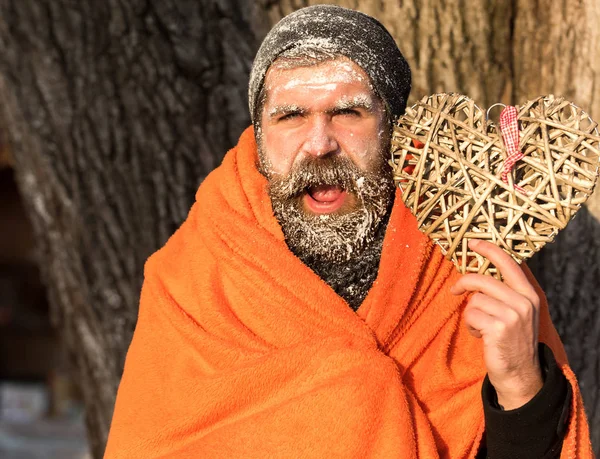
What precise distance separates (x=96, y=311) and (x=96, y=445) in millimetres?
Result: 600

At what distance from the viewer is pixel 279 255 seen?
2.34m

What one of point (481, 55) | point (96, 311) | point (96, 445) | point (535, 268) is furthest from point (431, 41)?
point (96, 445)

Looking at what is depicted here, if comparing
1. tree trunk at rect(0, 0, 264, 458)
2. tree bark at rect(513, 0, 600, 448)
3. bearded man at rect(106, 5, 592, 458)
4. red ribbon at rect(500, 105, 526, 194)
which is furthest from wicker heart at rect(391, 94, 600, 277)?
tree trunk at rect(0, 0, 264, 458)

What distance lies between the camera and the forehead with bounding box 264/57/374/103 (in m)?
2.30

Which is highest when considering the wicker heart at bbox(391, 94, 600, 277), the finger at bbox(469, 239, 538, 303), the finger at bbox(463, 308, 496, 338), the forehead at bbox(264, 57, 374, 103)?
the forehead at bbox(264, 57, 374, 103)

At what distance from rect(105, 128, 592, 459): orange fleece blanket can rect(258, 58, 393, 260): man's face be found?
0.08 m

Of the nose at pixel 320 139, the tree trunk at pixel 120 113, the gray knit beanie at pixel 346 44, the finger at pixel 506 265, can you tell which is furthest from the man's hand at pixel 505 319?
the tree trunk at pixel 120 113

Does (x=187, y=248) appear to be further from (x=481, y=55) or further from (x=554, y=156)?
(x=481, y=55)

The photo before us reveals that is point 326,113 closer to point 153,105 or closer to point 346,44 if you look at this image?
point 346,44

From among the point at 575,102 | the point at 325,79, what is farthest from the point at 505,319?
the point at 575,102

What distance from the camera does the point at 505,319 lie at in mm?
1968

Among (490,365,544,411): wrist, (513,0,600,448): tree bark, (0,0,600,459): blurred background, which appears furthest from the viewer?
(0,0,600,459): blurred background

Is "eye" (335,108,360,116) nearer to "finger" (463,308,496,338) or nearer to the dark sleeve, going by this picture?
"finger" (463,308,496,338)

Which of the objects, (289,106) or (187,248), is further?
(187,248)
